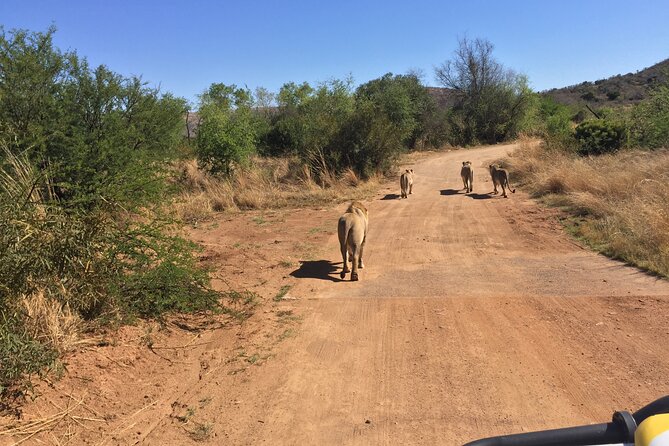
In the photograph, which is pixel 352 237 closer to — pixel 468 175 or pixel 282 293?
pixel 282 293

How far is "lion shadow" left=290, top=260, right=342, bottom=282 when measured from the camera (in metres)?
8.24

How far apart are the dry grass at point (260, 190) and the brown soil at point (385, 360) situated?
23.0 ft

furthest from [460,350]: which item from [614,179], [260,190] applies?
[260,190]

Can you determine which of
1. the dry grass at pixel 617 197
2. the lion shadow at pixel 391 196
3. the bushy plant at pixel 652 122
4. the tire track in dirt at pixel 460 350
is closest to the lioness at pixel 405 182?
the lion shadow at pixel 391 196

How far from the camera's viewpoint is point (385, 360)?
5.07m

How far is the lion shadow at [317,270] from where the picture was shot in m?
8.24

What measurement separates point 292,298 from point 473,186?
12509mm

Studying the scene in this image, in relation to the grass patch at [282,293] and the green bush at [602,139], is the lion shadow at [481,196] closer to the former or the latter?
the green bush at [602,139]

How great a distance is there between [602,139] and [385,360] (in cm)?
1742

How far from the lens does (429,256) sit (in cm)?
930

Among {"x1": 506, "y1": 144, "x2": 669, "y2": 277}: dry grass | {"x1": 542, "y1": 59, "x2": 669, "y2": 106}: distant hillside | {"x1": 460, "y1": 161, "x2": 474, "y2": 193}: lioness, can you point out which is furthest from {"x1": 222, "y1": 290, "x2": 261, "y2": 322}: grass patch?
{"x1": 542, "y1": 59, "x2": 669, "y2": 106}: distant hillside

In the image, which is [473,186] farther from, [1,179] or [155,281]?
[1,179]

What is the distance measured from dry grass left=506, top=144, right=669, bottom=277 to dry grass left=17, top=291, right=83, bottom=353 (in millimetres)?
8044

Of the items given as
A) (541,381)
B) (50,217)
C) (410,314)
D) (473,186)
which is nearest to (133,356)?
(50,217)
